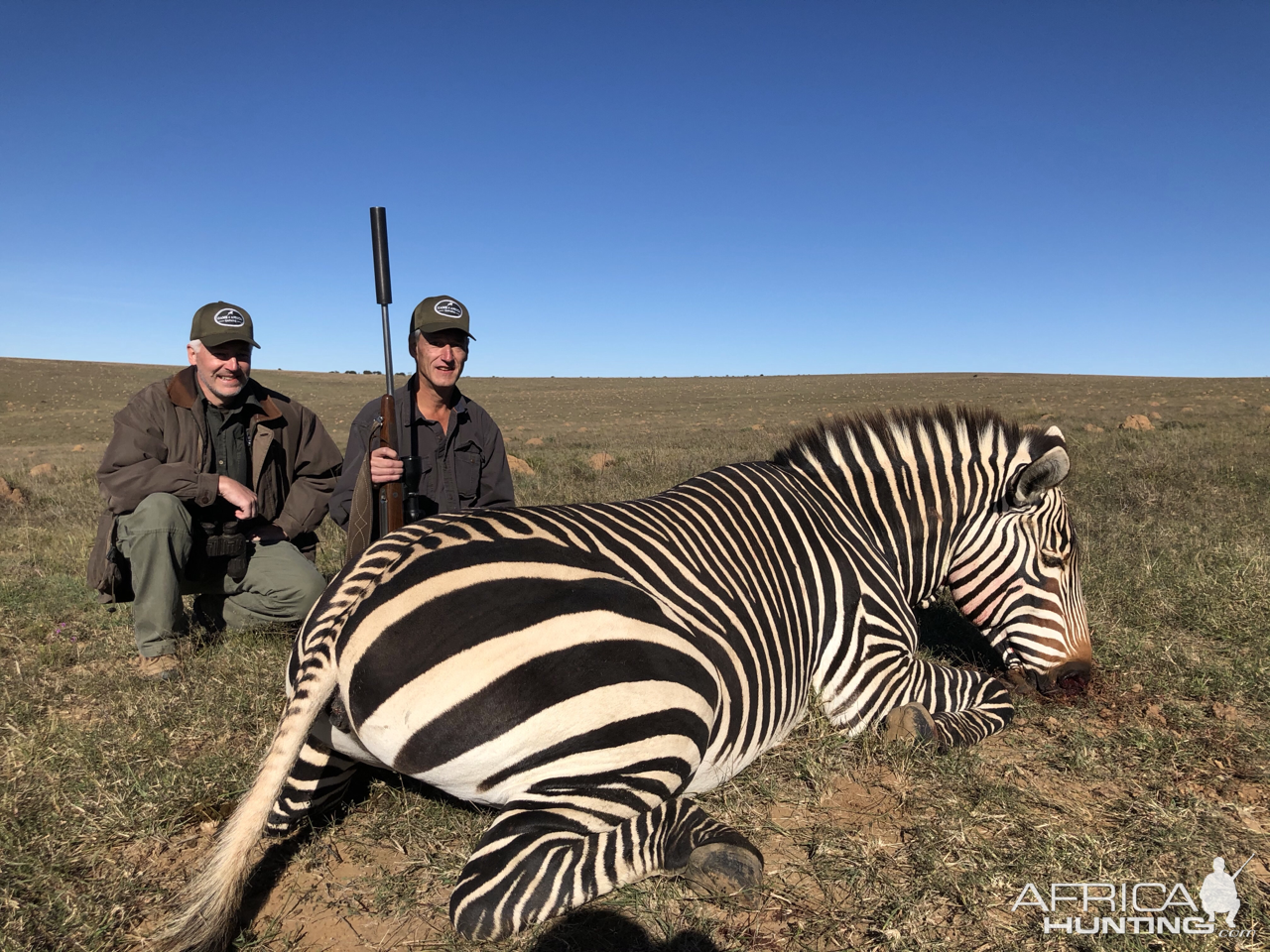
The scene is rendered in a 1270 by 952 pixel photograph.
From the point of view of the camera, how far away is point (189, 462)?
4.55 metres

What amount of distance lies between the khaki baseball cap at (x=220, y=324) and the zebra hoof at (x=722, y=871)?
385 cm

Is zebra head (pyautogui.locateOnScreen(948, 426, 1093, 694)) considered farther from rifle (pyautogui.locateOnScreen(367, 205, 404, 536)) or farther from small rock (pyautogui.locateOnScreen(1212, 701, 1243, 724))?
rifle (pyautogui.locateOnScreen(367, 205, 404, 536))

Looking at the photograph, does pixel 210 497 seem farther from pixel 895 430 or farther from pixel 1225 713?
pixel 1225 713

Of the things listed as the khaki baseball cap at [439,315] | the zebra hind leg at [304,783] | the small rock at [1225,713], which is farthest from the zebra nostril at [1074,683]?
the khaki baseball cap at [439,315]

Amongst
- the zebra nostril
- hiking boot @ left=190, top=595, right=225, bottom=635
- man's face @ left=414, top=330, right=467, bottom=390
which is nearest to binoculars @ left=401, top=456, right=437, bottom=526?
man's face @ left=414, top=330, right=467, bottom=390

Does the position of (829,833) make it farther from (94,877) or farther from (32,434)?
(32,434)

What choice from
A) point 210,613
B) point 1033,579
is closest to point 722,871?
point 1033,579

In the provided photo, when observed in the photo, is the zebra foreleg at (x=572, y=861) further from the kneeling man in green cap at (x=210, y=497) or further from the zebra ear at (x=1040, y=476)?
the kneeling man in green cap at (x=210, y=497)

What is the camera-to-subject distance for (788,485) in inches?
148

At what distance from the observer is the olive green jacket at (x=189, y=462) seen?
4.37 metres

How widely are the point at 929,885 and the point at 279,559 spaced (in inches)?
161

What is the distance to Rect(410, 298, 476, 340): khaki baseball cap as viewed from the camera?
15.0 ft

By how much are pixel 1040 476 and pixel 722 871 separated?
8.16 ft

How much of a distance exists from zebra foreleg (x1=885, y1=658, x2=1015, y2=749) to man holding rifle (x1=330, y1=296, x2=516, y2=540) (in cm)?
258
